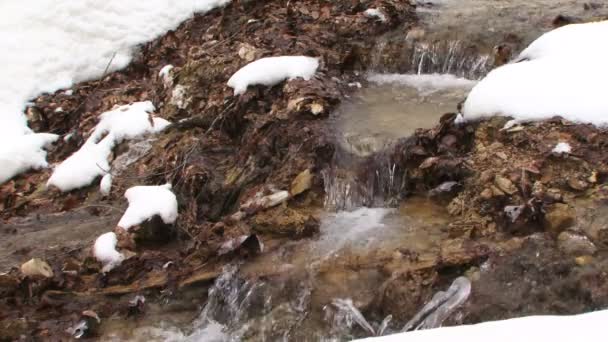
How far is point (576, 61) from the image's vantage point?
4.13 m

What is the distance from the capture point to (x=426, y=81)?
5.84 meters

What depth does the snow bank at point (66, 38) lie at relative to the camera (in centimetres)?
685

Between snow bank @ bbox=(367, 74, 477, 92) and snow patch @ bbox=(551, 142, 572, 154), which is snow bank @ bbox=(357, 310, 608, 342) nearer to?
snow patch @ bbox=(551, 142, 572, 154)

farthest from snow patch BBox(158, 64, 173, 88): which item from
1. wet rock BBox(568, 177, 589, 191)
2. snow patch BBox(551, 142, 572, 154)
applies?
wet rock BBox(568, 177, 589, 191)

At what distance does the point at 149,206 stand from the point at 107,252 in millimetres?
476

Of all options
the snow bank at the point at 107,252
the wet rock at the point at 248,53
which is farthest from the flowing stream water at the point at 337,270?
the wet rock at the point at 248,53

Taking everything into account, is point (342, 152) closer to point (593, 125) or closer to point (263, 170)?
point (263, 170)

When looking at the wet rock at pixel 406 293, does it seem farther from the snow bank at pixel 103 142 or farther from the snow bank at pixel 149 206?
the snow bank at pixel 103 142

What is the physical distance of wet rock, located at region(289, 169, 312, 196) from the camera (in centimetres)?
426

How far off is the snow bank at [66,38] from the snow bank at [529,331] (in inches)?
217

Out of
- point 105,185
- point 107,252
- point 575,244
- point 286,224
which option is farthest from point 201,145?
point 575,244

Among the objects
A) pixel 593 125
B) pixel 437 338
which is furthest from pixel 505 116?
pixel 437 338

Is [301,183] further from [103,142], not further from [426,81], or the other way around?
[103,142]

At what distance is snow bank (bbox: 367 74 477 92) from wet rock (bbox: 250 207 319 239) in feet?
7.59
